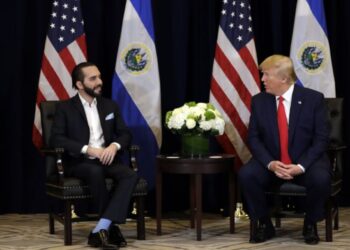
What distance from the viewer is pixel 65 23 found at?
6492mm

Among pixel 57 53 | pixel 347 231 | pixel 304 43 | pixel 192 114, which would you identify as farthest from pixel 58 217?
pixel 304 43

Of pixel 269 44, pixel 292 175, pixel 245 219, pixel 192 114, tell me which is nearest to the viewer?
pixel 292 175

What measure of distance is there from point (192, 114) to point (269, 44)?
1648 millimetres

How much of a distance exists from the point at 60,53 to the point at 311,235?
9.04 ft

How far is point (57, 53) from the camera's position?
645cm

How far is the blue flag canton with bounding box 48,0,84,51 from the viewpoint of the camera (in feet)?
21.2

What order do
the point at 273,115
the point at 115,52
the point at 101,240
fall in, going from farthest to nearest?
the point at 115,52 < the point at 273,115 < the point at 101,240

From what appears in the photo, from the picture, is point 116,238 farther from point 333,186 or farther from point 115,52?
point 115,52

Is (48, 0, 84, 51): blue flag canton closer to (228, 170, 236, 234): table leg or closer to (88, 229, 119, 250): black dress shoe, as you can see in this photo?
(228, 170, 236, 234): table leg

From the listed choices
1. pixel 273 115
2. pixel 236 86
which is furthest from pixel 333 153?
pixel 236 86

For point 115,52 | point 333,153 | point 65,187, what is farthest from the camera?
point 115,52

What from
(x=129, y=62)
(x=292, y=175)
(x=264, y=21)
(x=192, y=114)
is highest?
(x=264, y=21)

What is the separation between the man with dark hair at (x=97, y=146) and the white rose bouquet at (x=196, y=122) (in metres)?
0.40

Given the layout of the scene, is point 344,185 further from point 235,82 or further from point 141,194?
point 141,194
